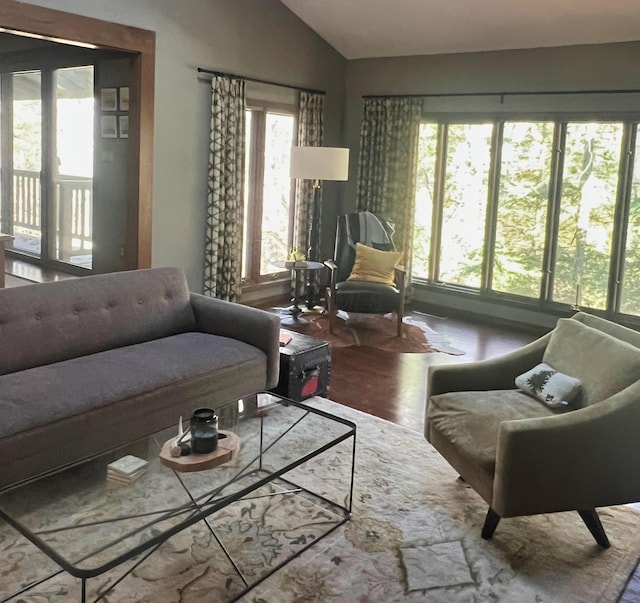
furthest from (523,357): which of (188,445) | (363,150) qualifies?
(363,150)

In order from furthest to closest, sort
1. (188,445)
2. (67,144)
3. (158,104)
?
1. (67,144)
2. (158,104)
3. (188,445)

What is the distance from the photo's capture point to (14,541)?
2650 mm

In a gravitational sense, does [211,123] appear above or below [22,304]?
above

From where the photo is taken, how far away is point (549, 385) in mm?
3105

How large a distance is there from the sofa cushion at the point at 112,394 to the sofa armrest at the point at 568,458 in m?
1.51

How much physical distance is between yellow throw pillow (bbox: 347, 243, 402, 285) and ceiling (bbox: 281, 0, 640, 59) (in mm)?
2022

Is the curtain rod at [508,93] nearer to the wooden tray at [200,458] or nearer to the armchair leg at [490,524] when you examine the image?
the armchair leg at [490,524]

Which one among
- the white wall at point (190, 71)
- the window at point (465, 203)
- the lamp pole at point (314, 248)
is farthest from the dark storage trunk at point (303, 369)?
the window at point (465, 203)

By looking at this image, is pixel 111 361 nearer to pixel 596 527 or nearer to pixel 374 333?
pixel 596 527

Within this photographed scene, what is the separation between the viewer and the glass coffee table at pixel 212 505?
2.18 m

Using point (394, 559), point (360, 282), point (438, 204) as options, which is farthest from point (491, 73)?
point (394, 559)

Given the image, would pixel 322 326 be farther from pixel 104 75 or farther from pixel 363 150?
pixel 104 75

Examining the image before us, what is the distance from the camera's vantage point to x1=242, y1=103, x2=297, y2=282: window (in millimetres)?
6688

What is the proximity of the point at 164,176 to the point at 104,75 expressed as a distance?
1.27m
